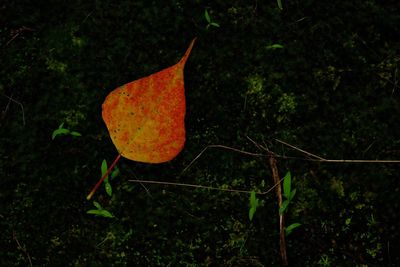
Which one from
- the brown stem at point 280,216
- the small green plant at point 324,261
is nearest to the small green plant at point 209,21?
the brown stem at point 280,216

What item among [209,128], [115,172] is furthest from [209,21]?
[115,172]

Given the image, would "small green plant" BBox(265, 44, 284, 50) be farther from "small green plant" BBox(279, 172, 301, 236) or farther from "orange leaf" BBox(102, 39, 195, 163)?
"small green plant" BBox(279, 172, 301, 236)

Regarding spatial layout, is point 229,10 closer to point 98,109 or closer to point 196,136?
point 196,136

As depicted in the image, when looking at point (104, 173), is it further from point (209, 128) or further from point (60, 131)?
point (209, 128)

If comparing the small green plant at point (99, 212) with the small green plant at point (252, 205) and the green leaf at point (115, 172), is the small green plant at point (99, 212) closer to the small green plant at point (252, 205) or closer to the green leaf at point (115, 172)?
the green leaf at point (115, 172)

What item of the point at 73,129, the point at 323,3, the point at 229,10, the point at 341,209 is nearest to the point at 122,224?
the point at 73,129

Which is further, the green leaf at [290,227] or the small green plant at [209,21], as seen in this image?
the small green plant at [209,21]
